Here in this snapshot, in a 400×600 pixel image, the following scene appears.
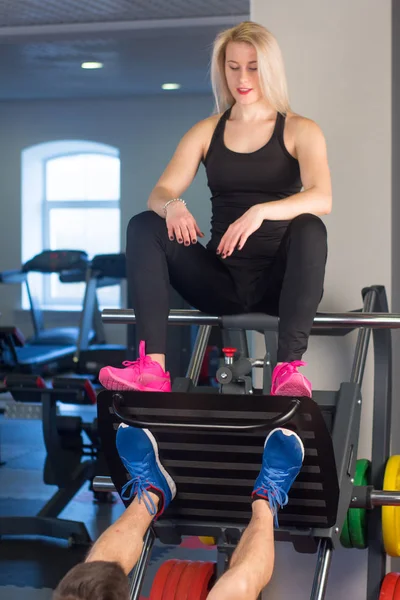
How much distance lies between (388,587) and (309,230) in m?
0.93

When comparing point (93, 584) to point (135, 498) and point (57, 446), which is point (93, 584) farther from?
point (57, 446)

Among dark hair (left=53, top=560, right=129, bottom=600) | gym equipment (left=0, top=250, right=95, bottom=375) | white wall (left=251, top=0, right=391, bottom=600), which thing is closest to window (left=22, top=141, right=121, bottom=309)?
gym equipment (left=0, top=250, right=95, bottom=375)

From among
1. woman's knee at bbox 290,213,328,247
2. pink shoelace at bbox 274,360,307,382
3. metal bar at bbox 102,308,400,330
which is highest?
woman's knee at bbox 290,213,328,247

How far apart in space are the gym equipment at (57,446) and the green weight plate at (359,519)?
167cm

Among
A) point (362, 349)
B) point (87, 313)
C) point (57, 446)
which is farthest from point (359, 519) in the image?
point (87, 313)

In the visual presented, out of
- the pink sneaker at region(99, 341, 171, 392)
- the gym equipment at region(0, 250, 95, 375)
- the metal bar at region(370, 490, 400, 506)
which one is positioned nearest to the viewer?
the pink sneaker at region(99, 341, 171, 392)

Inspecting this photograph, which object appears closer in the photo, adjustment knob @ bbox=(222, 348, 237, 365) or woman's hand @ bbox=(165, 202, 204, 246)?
woman's hand @ bbox=(165, 202, 204, 246)

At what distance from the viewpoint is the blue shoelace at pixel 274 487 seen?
5.28ft

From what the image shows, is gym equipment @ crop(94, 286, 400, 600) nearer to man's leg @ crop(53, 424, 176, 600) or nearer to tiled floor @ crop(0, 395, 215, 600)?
man's leg @ crop(53, 424, 176, 600)

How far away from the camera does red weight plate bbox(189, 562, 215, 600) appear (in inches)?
82.5

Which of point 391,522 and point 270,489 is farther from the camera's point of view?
point 391,522

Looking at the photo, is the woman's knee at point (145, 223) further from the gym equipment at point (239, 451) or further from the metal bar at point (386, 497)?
the metal bar at point (386, 497)

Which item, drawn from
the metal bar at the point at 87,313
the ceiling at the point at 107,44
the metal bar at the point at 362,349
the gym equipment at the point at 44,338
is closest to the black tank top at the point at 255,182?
the metal bar at the point at 362,349

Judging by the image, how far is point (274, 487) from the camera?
161cm
